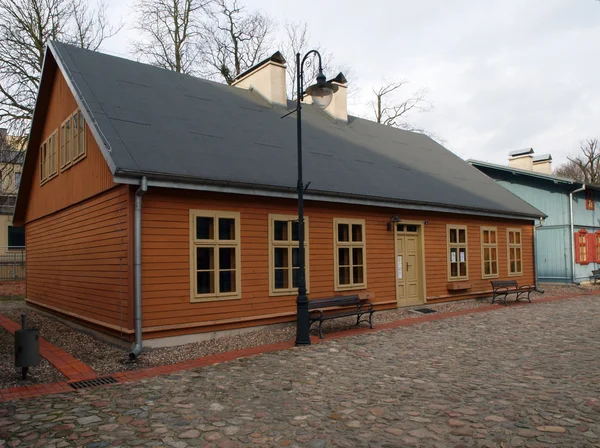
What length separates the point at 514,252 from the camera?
18.4 m

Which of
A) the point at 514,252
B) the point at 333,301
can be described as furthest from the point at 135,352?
the point at 514,252

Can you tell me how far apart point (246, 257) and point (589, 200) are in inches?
747

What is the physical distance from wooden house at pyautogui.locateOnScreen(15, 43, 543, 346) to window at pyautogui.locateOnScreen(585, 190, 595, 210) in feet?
22.0

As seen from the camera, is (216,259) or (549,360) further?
(216,259)

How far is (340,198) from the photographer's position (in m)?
12.1

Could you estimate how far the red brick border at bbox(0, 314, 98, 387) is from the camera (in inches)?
308

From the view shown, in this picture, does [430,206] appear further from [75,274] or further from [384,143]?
[75,274]

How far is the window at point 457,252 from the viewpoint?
15.7m

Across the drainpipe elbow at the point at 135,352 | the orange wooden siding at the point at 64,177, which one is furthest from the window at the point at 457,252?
the orange wooden siding at the point at 64,177

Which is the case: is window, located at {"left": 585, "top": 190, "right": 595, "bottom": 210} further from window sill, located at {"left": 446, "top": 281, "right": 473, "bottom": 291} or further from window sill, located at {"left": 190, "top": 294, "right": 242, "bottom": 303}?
window sill, located at {"left": 190, "top": 294, "right": 242, "bottom": 303}

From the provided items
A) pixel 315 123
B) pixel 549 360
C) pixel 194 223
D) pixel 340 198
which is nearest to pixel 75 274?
pixel 194 223

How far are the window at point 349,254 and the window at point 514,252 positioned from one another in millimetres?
7556

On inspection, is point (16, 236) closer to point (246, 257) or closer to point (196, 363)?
point (246, 257)

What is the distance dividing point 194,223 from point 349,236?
437 cm
